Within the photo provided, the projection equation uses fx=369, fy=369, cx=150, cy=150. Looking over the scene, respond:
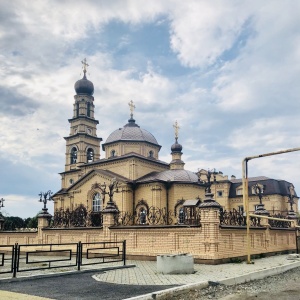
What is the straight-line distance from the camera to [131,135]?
120 ft

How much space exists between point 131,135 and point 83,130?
272 inches

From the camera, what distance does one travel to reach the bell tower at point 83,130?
4041cm

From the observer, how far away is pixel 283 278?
11.8m

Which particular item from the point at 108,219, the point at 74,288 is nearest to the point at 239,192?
the point at 108,219

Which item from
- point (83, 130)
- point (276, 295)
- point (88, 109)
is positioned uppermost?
point (88, 109)

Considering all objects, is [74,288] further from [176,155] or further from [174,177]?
[176,155]

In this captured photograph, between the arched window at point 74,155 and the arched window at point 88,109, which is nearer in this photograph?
the arched window at point 74,155

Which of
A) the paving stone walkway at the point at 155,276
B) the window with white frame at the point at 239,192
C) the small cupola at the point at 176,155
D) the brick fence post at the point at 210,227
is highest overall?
the small cupola at the point at 176,155

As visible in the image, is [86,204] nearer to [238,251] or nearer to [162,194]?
[162,194]

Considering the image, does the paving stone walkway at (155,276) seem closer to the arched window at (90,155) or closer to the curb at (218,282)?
the curb at (218,282)

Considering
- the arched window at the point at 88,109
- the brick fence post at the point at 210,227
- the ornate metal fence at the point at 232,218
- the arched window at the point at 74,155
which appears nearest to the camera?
Answer: the brick fence post at the point at 210,227

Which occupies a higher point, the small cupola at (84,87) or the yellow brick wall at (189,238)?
the small cupola at (84,87)

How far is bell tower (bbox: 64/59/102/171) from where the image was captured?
133ft

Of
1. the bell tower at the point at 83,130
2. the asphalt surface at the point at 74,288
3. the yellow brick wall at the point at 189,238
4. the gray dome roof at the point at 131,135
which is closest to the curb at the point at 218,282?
the asphalt surface at the point at 74,288
